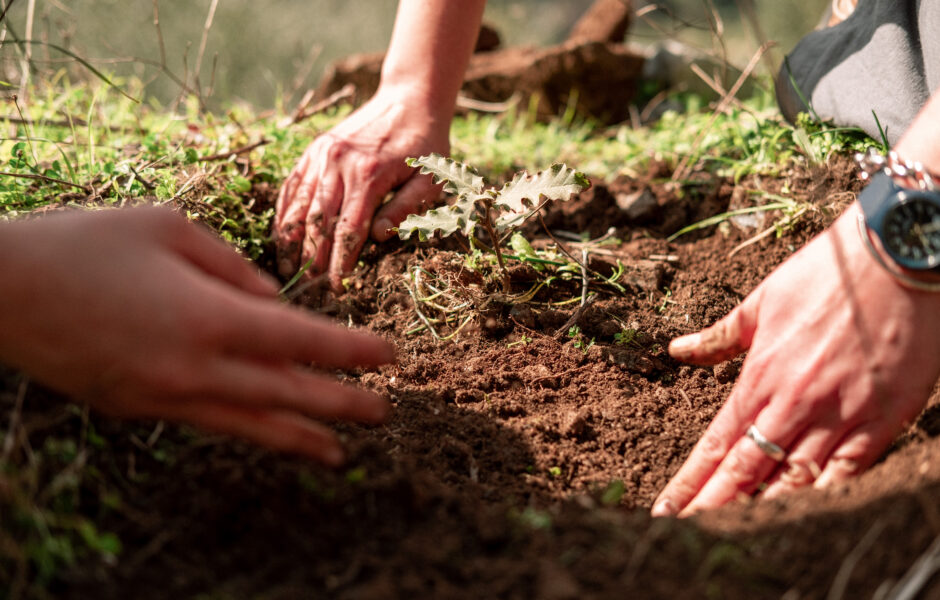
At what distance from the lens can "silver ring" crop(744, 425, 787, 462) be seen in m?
1.39

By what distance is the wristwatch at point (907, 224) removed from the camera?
1.33 m

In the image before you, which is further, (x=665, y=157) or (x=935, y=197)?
(x=665, y=157)

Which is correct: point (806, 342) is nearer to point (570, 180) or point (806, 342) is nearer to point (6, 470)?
point (570, 180)

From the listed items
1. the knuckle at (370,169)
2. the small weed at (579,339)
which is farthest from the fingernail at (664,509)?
the knuckle at (370,169)

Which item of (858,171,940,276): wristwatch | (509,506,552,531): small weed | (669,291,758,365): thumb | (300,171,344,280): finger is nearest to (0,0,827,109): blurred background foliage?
(300,171,344,280): finger

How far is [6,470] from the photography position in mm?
1120

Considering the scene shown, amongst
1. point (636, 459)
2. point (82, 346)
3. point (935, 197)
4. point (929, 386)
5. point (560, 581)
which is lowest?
point (636, 459)

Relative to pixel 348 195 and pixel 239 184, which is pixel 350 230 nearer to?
pixel 348 195

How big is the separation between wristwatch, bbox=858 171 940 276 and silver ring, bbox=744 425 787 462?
0.41 m

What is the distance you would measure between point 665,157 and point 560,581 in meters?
2.37

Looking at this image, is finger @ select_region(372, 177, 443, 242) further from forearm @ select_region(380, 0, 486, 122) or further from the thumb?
the thumb

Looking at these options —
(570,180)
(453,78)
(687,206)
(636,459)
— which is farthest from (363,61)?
(636,459)

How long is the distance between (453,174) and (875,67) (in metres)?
1.45

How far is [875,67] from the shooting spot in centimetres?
225
